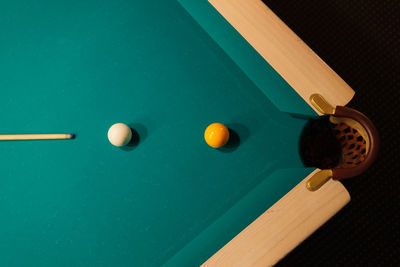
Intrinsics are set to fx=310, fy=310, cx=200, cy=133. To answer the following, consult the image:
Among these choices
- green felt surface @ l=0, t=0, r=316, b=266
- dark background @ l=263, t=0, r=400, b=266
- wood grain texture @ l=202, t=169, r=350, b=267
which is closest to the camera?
wood grain texture @ l=202, t=169, r=350, b=267

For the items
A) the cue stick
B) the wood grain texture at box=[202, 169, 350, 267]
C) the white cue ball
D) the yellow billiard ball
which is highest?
the cue stick

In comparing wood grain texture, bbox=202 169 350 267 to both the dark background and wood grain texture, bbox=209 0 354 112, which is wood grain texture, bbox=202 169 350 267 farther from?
the dark background

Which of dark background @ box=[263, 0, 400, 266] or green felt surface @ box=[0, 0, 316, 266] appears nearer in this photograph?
green felt surface @ box=[0, 0, 316, 266]

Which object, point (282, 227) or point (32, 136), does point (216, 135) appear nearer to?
point (282, 227)

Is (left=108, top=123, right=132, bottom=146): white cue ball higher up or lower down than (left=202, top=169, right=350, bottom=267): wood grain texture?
higher up

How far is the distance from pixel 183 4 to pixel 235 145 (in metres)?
0.51

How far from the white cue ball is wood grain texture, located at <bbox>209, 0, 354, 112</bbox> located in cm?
48

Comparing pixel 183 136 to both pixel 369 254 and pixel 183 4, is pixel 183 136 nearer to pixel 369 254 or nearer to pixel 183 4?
pixel 183 4

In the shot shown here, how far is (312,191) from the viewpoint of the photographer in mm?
902

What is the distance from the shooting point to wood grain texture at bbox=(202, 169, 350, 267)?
89 centimetres

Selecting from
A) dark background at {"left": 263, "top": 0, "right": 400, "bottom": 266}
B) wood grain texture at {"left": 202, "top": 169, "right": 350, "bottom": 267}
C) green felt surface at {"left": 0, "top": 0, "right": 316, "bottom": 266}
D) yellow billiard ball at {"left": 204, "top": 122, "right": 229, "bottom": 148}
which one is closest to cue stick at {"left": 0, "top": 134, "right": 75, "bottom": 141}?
green felt surface at {"left": 0, "top": 0, "right": 316, "bottom": 266}

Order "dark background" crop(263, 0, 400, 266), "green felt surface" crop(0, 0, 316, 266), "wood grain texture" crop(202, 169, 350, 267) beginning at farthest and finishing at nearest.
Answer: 1. "dark background" crop(263, 0, 400, 266)
2. "green felt surface" crop(0, 0, 316, 266)
3. "wood grain texture" crop(202, 169, 350, 267)

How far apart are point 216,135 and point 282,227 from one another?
33 centimetres

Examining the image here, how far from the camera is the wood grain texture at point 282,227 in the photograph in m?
0.89
